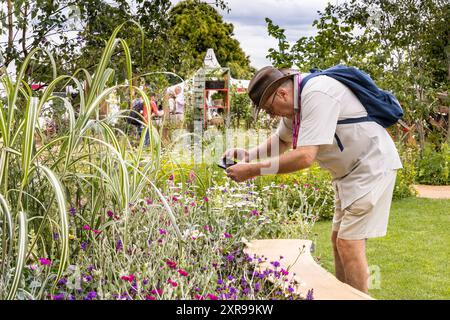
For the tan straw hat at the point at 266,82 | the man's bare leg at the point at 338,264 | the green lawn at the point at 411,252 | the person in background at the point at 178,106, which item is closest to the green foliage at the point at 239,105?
the person in background at the point at 178,106

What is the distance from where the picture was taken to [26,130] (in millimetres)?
2441

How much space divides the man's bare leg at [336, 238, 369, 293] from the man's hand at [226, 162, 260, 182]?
1.99ft

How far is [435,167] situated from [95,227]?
7.11m

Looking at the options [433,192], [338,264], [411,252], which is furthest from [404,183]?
[338,264]

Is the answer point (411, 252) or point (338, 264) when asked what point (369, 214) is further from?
point (411, 252)

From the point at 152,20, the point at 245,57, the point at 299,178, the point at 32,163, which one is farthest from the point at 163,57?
the point at 245,57

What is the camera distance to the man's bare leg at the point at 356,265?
3.31m

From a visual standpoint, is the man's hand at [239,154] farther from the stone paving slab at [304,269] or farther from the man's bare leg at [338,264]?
the man's bare leg at [338,264]

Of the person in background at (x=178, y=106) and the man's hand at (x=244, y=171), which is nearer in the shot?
the man's hand at (x=244, y=171)

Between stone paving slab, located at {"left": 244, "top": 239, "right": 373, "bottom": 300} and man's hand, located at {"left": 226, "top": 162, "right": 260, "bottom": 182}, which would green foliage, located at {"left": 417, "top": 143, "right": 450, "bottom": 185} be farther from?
man's hand, located at {"left": 226, "top": 162, "right": 260, "bottom": 182}

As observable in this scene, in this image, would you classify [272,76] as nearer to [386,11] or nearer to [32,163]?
[32,163]

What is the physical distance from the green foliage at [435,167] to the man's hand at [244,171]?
659 centimetres

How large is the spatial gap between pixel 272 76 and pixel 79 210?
1.20 m

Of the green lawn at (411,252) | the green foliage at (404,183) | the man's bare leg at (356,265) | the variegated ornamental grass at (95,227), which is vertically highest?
the variegated ornamental grass at (95,227)
